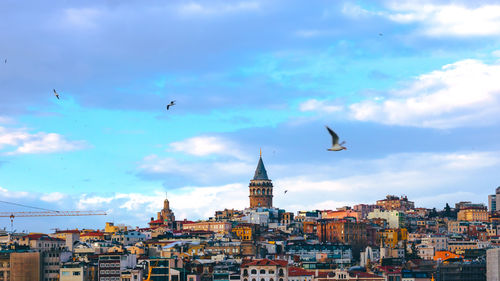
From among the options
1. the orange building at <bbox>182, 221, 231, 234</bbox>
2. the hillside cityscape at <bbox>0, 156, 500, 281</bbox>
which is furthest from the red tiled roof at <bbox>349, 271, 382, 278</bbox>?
the orange building at <bbox>182, 221, 231, 234</bbox>

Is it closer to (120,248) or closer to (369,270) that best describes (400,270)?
(369,270)

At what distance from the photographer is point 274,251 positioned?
128625 millimetres

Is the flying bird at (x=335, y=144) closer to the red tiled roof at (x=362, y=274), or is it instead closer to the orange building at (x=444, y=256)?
the red tiled roof at (x=362, y=274)

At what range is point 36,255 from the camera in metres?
107

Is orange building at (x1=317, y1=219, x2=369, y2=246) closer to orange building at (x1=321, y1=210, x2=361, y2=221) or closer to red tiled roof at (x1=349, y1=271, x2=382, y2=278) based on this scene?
orange building at (x1=321, y1=210, x2=361, y2=221)

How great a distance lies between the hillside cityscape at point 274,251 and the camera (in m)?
103

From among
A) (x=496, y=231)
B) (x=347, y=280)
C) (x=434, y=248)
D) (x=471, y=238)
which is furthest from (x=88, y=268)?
(x=496, y=231)

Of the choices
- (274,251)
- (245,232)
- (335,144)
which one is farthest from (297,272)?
(335,144)

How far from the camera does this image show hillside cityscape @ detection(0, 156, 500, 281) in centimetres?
10312

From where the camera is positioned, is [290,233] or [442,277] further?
[290,233]

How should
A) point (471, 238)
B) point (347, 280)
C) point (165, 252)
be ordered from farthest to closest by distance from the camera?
point (471, 238) < point (165, 252) < point (347, 280)

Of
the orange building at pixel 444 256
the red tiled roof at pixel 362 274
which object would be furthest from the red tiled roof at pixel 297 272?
Answer: the orange building at pixel 444 256

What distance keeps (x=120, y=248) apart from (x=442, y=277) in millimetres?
34562

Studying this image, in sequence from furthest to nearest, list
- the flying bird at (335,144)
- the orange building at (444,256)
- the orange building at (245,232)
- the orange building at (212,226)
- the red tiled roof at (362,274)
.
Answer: the orange building at (212,226), the orange building at (245,232), the orange building at (444,256), the red tiled roof at (362,274), the flying bird at (335,144)
